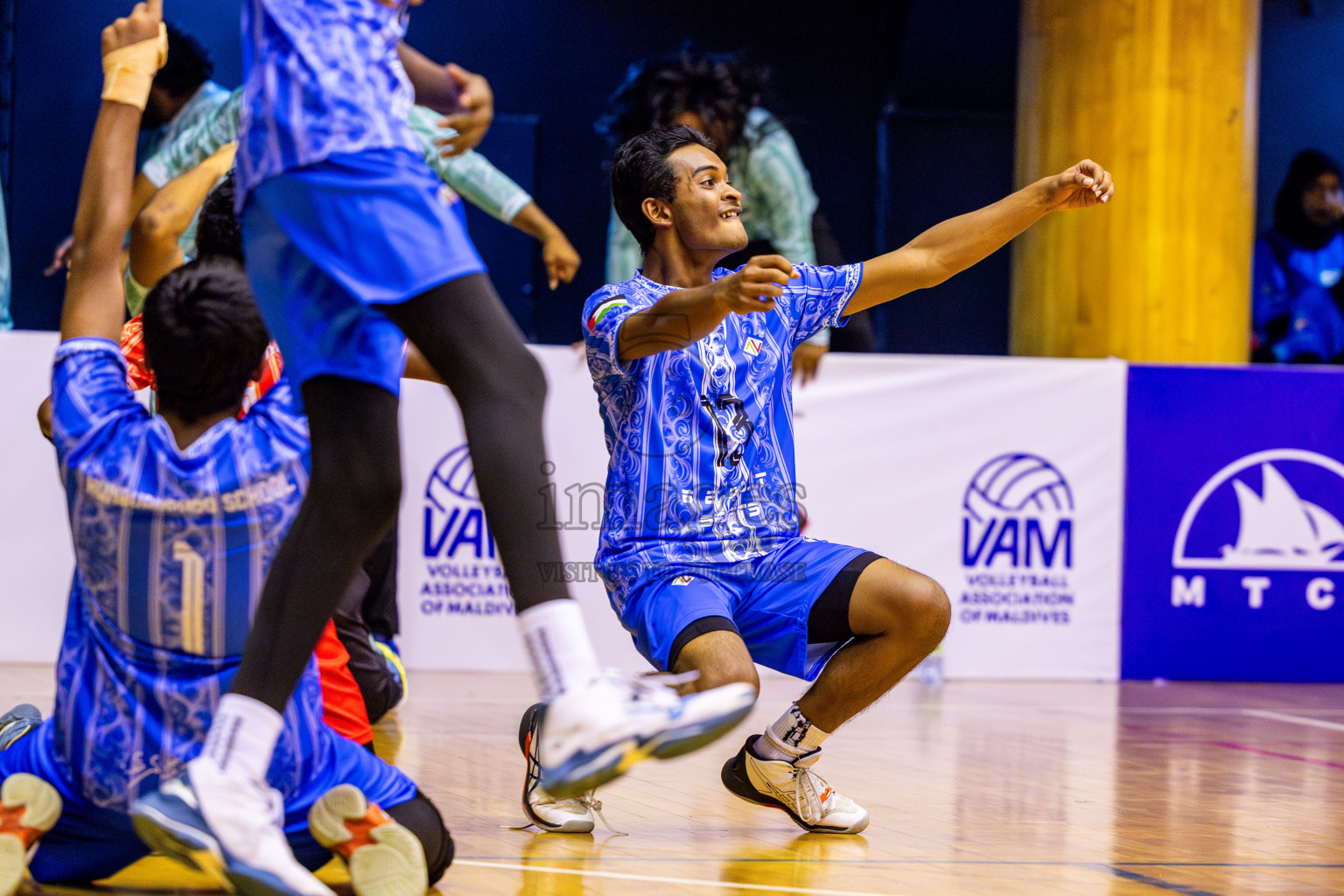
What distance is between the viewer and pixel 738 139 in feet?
17.9

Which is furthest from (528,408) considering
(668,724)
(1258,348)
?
(1258,348)

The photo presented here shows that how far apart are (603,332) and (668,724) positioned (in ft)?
3.98

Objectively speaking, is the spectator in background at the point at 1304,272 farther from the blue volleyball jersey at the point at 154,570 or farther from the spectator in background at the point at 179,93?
the blue volleyball jersey at the point at 154,570

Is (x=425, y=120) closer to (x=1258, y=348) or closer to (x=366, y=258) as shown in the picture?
(x=366, y=258)

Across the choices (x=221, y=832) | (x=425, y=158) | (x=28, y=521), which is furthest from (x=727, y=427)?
(x=28, y=521)

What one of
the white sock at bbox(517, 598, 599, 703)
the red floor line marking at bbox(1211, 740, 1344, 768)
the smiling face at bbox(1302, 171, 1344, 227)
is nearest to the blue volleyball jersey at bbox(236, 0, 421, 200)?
the white sock at bbox(517, 598, 599, 703)

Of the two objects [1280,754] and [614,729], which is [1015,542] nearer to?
[1280,754]

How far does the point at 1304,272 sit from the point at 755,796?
490 cm

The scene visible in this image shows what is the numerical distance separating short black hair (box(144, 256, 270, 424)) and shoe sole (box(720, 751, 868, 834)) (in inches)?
51.5

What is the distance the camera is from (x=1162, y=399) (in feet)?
18.1

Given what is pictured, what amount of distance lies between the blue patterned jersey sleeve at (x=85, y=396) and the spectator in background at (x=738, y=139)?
347cm

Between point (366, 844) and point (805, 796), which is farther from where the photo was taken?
point (805, 796)

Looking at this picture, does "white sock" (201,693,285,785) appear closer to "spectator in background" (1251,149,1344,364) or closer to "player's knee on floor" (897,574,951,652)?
"player's knee on floor" (897,574,951,652)

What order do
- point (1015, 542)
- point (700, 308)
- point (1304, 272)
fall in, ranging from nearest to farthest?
point (700, 308) → point (1015, 542) → point (1304, 272)
